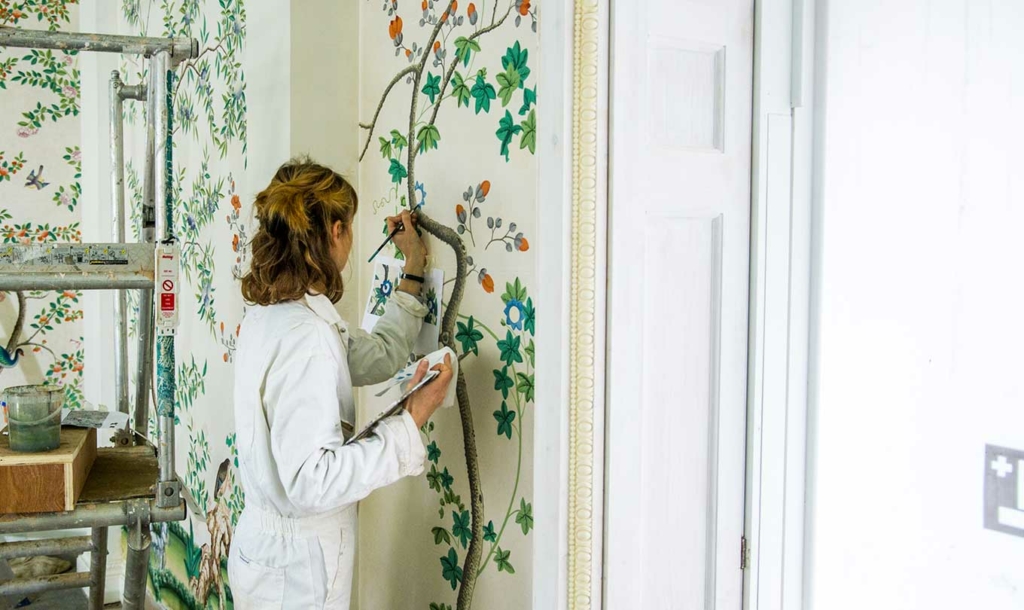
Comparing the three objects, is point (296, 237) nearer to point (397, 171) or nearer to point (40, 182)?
point (397, 171)

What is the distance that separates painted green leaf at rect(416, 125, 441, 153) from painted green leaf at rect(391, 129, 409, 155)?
0.20ft

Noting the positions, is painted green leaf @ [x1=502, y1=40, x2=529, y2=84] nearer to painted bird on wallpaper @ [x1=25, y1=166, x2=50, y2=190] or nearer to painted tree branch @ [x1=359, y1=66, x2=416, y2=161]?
painted tree branch @ [x1=359, y1=66, x2=416, y2=161]

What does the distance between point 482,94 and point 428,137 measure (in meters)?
0.22

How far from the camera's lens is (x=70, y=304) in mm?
3350

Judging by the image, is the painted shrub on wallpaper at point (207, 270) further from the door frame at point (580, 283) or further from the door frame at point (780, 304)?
the door frame at point (780, 304)

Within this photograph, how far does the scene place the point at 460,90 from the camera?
1.52m

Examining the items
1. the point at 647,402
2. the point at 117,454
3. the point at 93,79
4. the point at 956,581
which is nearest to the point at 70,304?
the point at 93,79

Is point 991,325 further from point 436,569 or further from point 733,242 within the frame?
point 436,569

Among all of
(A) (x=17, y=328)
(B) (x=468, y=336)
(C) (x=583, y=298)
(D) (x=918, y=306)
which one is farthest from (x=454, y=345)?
(A) (x=17, y=328)

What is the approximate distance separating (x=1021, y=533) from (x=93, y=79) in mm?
3338

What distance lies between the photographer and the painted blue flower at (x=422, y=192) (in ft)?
5.47

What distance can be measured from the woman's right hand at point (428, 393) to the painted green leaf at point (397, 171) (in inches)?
19.3

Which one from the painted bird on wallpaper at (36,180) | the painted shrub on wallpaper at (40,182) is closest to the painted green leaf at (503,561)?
the painted shrub on wallpaper at (40,182)

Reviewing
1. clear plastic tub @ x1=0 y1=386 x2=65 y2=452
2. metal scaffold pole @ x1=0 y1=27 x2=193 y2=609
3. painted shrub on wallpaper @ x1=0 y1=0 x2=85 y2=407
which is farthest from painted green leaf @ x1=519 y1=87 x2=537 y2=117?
painted shrub on wallpaper @ x1=0 y1=0 x2=85 y2=407
